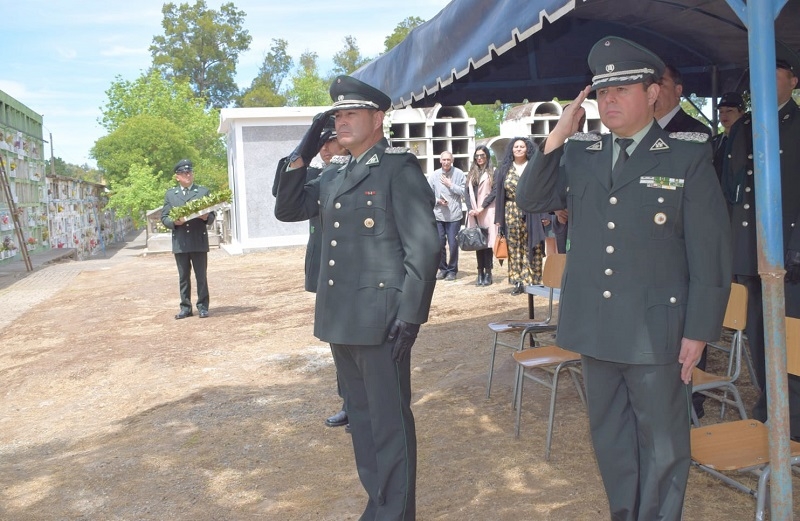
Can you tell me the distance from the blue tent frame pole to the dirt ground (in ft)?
3.29

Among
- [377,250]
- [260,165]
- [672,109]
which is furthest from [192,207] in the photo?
[260,165]

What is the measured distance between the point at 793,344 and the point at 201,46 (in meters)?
70.3

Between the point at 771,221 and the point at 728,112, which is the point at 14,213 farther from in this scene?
the point at 771,221

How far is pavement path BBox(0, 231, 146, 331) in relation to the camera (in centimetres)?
1298

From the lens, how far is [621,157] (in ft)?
10.3

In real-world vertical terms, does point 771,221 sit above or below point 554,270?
above

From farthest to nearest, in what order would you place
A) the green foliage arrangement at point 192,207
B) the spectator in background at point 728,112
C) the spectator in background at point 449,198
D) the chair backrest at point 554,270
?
the spectator in background at point 449,198 < the green foliage arrangement at point 192,207 < the chair backrest at point 554,270 < the spectator in background at point 728,112

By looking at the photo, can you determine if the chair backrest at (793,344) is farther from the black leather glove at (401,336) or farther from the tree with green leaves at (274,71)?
the tree with green leaves at (274,71)

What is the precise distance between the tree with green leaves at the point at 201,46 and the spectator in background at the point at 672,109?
217ft

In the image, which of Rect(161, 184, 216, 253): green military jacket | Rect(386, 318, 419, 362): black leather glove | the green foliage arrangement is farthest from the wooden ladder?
Rect(386, 318, 419, 362): black leather glove

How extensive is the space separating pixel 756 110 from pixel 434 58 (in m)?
2.25

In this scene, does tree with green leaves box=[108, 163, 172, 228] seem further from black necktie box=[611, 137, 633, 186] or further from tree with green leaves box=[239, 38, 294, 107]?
tree with green leaves box=[239, 38, 294, 107]

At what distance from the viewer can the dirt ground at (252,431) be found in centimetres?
429

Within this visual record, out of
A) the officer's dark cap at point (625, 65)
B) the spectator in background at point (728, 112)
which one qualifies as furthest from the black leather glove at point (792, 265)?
the officer's dark cap at point (625, 65)
